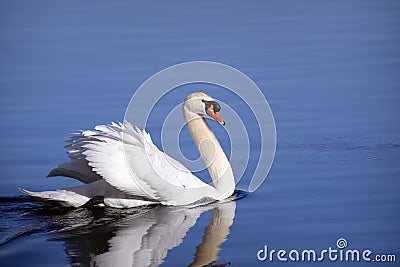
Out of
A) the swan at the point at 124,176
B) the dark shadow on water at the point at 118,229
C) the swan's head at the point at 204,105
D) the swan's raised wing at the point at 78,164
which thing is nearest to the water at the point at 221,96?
the dark shadow on water at the point at 118,229

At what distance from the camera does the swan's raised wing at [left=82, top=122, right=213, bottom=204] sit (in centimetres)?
920

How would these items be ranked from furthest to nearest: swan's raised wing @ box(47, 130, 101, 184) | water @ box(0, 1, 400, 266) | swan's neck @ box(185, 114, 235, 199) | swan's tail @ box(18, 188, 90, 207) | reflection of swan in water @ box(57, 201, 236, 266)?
Answer: 1. swan's neck @ box(185, 114, 235, 199)
2. swan's raised wing @ box(47, 130, 101, 184)
3. swan's tail @ box(18, 188, 90, 207)
4. water @ box(0, 1, 400, 266)
5. reflection of swan in water @ box(57, 201, 236, 266)

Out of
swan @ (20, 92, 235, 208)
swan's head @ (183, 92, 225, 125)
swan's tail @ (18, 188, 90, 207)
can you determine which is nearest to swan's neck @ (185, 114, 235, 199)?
swan @ (20, 92, 235, 208)

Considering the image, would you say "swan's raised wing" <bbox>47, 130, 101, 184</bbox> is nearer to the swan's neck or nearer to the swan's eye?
the swan's neck

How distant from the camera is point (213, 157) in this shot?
10062 mm

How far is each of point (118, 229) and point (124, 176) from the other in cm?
76

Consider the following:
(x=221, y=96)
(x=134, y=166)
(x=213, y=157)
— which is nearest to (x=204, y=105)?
(x=213, y=157)

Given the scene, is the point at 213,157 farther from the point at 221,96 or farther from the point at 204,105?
the point at 221,96

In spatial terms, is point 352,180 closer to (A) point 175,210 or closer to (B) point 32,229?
(A) point 175,210

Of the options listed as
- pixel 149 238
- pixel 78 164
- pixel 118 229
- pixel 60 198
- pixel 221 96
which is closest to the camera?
pixel 149 238

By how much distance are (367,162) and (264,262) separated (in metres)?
2.97

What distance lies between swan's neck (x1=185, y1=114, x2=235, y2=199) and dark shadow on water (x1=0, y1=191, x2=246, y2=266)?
149 mm

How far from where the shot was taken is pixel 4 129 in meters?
12.1

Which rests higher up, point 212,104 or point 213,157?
point 212,104
